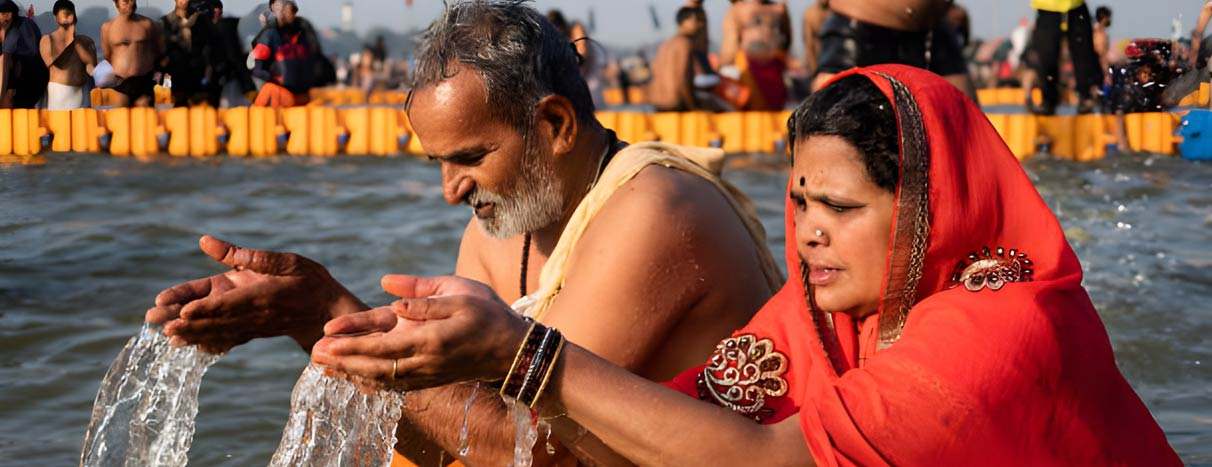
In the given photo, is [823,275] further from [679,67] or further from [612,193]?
[679,67]

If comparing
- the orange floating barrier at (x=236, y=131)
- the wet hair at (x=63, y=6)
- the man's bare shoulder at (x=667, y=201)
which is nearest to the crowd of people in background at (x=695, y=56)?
the wet hair at (x=63, y=6)

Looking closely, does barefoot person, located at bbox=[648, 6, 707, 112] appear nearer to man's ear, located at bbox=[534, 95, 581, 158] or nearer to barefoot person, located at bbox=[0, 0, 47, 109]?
barefoot person, located at bbox=[0, 0, 47, 109]

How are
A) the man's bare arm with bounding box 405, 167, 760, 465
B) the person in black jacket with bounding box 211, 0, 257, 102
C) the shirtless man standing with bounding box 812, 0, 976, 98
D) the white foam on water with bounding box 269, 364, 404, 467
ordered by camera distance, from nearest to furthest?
the white foam on water with bounding box 269, 364, 404, 467 → the man's bare arm with bounding box 405, 167, 760, 465 → the person in black jacket with bounding box 211, 0, 257, 102 → the shirtless man standing with bounding box 812, 0, 976, 98

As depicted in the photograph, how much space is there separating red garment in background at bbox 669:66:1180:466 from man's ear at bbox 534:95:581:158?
1.04 metres

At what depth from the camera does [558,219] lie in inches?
148

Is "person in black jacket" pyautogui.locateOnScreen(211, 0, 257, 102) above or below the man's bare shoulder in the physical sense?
above

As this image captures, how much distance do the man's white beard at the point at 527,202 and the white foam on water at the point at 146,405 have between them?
0.71 metres

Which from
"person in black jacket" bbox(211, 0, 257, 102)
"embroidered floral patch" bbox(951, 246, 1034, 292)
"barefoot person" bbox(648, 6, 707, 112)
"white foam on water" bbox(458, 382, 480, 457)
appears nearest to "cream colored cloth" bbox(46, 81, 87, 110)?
"person in black jacket" bbox(211, 0, 257, 102)

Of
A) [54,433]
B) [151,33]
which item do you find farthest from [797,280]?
[54,433]

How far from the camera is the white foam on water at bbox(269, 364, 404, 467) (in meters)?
3.15

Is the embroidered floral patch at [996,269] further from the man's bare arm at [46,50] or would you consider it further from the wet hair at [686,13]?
the wet hair at [686,13]

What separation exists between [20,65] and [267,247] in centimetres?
508

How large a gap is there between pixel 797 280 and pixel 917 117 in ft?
1.49

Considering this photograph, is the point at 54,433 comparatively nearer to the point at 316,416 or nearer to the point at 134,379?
the point at 134,379
